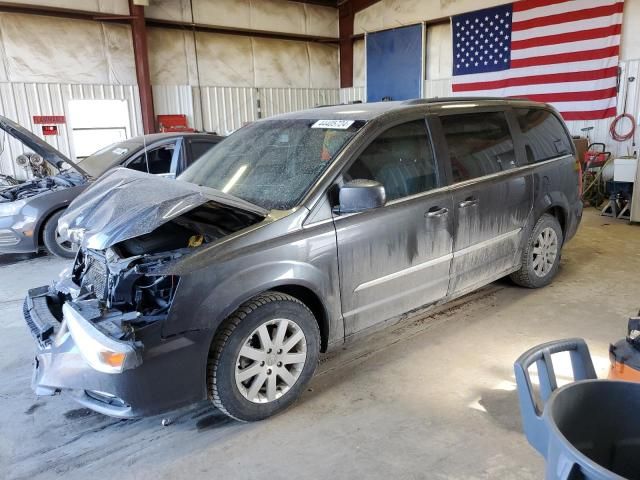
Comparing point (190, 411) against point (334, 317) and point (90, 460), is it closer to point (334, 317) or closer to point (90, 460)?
point (90, 460)

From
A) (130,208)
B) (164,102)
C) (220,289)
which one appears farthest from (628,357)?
(164,102)

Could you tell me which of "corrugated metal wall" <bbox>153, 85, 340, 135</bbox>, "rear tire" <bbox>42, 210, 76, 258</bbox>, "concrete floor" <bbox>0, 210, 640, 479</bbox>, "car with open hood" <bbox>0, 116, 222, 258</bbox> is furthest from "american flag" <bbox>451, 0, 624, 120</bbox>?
"rear tire" <bbox>42, 210, 76, 258</bbox>

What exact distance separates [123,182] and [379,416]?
1.89m

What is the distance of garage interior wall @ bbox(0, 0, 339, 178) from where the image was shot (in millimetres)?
9672

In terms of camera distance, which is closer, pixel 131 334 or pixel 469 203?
pixel 131 334

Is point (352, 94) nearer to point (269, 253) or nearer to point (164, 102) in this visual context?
point (164, 102)

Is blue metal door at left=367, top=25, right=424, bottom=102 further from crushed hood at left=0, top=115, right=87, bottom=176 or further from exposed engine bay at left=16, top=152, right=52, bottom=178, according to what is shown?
crushed hood at left=0, top=115, right=87, bottom=176

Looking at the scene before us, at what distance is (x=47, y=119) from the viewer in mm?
10078

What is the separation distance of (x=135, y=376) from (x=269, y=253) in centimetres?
81

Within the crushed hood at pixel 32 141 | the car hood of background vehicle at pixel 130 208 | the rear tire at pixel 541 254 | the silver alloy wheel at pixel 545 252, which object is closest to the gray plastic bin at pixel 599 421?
the car hood of background vehicle at pixel 130 208

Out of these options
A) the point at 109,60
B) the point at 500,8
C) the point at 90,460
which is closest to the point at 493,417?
the point at 90,460

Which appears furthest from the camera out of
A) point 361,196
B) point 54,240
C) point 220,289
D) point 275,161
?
point 54,240

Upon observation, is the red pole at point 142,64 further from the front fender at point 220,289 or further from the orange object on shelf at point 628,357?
the orange object on shelf at point 628,357

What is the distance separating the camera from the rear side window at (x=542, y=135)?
3.88 metres
